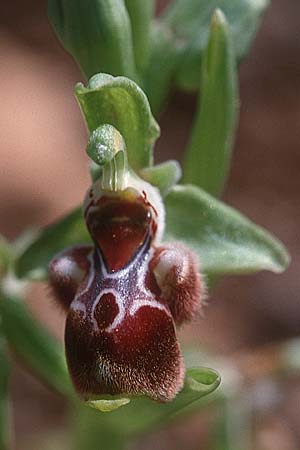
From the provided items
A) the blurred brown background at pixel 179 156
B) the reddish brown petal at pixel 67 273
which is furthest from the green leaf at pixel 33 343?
the blurred brown background at pixel 179 156

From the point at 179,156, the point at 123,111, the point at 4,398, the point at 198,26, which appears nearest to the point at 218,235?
the point at 123,111

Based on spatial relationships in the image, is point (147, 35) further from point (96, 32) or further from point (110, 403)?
point (110, 403)

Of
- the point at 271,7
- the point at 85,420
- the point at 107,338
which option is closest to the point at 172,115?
the point at 271,7

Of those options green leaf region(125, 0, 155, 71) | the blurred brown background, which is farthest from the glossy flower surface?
the blurred brown background

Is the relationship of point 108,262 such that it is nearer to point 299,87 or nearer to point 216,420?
point 216,420

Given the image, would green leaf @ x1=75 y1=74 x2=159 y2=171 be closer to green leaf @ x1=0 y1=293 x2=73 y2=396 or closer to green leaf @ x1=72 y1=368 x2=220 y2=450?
green leaf @ x1=72 y1=368 x2=220 y2=450

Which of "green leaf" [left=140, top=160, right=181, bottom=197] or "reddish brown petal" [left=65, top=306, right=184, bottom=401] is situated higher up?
"green leaf" [left=140, top=160, right=181, bottom=197]

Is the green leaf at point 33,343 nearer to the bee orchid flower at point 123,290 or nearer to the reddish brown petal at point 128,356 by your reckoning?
the bee orchid flower at point 123,290

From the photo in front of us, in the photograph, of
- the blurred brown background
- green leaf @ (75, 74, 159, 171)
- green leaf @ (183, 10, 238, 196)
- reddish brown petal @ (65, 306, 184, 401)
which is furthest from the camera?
the blurred brown background
